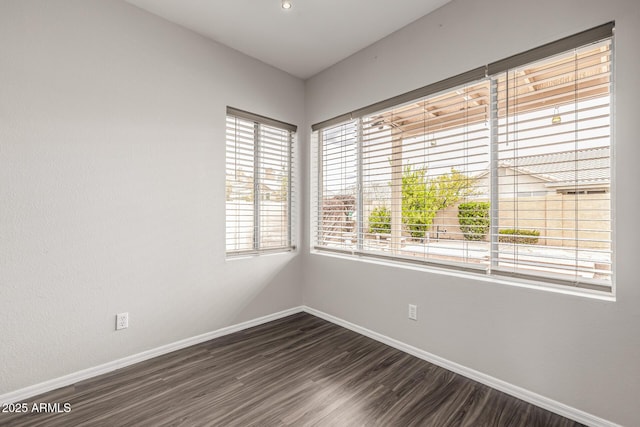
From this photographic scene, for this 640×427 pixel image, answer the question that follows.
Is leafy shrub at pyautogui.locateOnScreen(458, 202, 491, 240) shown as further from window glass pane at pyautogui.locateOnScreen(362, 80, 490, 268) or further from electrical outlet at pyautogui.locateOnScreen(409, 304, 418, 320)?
electrical outlet at pyautogui.locateOnScreen(409, 304, 418, 320)

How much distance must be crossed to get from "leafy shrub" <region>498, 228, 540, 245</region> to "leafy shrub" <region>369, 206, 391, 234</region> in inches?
37.9

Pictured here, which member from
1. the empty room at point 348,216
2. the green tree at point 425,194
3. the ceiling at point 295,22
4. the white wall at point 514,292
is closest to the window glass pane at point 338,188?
the empty room at point 348,216

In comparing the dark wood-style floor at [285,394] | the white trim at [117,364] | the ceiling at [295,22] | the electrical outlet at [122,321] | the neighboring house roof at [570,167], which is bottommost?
the dark wood-style floor at [285,394]

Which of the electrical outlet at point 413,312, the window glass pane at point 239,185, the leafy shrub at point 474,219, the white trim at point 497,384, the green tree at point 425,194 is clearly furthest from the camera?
the window glass pane at point 239,185

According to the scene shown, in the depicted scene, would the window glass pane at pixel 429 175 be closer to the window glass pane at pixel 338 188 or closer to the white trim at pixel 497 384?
the window glass pane at pixel 338 188

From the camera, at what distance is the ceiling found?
7.70 ft

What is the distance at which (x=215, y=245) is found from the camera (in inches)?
111

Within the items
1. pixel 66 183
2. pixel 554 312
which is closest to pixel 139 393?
pixel 66 183

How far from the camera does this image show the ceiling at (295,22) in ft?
7.70

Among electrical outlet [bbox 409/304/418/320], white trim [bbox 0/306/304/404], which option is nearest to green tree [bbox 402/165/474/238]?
electrical outlet [bbox 409/304/418/320]

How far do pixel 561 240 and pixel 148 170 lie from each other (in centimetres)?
294

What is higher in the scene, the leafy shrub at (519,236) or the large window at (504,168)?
the large window at (504,168)

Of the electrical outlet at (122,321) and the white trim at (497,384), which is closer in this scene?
the white trim at (497,384)

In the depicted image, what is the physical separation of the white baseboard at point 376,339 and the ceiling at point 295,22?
269 cm
